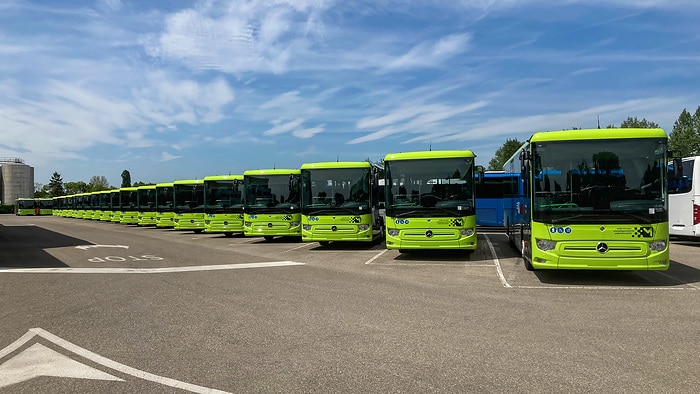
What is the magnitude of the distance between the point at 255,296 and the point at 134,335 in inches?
104

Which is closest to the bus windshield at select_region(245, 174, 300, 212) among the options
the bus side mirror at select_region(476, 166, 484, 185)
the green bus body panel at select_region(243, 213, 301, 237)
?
the green bus body panel at select_region(243, 213, 301, 237)

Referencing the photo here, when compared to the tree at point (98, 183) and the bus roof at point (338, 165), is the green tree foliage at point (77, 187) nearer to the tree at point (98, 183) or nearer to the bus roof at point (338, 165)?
the tree at point (98, 183)

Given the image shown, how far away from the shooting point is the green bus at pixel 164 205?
1190 inches

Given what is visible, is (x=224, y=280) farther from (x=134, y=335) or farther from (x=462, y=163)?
(x=462, y=163)

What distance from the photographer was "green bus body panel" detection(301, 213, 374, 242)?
16.0 metres

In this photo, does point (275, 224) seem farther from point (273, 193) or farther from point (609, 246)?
point (609, 246)

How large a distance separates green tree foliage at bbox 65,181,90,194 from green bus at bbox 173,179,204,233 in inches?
4525

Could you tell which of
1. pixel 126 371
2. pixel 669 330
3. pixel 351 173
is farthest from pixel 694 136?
pixel 126 371

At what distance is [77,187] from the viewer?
5079 inches

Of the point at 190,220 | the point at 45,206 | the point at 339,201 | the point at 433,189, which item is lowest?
the point at 190,220

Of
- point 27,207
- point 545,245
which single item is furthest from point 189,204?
point 27,207

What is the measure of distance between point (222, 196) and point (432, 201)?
13156 mm

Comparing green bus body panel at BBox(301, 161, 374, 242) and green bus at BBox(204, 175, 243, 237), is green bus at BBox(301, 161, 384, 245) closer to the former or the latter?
green bus body panel at BBox(301, 161, 374, 242)

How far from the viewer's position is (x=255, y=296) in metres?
8.55
